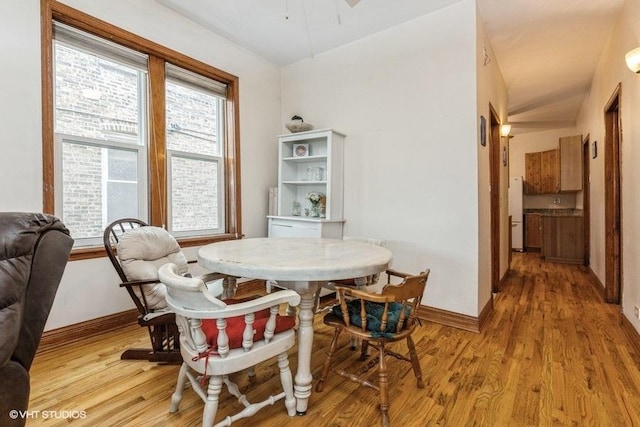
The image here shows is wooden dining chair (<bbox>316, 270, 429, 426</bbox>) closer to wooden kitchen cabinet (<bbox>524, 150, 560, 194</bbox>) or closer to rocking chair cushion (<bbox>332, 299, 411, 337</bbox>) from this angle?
rocking chair cushion (<bbox>332, 299, 411, 337</bbox>)

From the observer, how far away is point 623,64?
2707mm

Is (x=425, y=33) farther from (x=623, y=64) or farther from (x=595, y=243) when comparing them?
(x=595, y=243)

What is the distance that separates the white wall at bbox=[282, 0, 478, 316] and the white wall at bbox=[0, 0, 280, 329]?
110 centimetres

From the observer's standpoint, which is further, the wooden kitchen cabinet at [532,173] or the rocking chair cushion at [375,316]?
the wooden kitchen cabinet at [532,173]

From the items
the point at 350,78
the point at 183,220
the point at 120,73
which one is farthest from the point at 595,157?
the point at 120,73

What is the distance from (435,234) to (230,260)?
1982 millimetres

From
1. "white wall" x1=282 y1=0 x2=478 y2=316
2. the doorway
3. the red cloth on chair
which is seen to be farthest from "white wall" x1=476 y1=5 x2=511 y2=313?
the red cloth on chair

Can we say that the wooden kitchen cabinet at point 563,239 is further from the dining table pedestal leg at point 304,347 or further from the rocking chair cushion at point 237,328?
the rocking chair cushion at point 237,328

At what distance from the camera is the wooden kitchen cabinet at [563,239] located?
5520 millimetres

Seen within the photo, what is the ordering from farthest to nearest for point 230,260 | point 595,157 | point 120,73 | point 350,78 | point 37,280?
1. point 595,157
2. point 350,78
3. point 120,73
4. point 230,260
5. point 37,280

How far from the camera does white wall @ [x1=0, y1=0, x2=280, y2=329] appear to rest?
2.07 metres

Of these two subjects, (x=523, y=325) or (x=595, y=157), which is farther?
(x=595, y=157)

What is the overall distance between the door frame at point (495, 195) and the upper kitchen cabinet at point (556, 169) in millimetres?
2938
